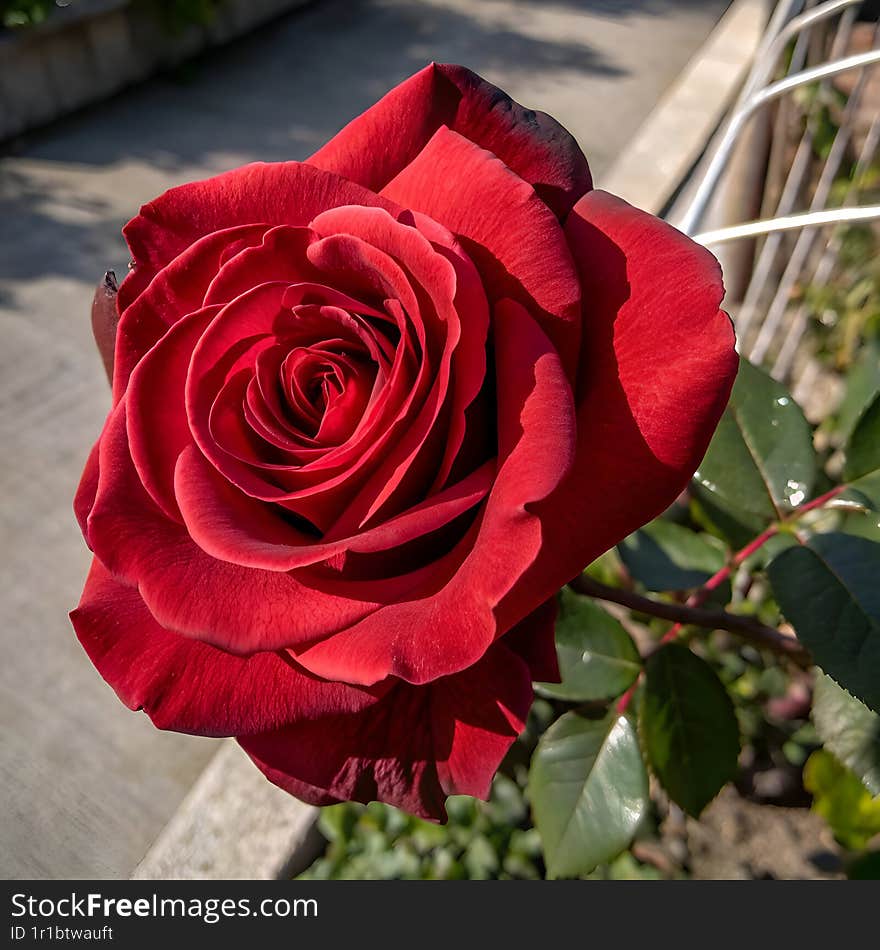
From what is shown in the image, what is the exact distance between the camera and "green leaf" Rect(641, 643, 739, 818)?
0.75 m

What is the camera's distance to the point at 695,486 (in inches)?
30.5

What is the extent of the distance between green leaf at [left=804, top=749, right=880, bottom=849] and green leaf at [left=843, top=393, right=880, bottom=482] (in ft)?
2.14

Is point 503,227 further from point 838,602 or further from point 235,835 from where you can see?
point 235,835

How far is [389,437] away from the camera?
14.6 inches

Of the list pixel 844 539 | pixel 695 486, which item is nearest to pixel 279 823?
pixel 695 486

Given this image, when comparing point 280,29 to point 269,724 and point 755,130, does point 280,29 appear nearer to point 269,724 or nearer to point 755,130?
point 755,130

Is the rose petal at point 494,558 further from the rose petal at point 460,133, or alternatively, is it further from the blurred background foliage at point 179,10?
the blurred background foliage at point 179,10

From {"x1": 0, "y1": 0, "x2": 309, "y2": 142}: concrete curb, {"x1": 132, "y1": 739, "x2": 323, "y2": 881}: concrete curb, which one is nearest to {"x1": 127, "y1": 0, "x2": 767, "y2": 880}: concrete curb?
{"x1": 132, "y1": 739, "x2": 323, "y2": 881}: concrete curb

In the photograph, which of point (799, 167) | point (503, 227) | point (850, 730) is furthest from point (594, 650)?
point (799, 167)

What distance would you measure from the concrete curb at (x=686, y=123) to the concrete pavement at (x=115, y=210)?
29 centimetres

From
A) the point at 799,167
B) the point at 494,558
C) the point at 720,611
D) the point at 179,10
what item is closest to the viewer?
the point at 494,558

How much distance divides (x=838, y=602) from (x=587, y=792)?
0.30 metres

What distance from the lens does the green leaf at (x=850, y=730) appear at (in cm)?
67

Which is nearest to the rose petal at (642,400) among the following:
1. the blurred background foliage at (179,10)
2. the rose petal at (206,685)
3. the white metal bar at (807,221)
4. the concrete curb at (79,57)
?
the rose petal at (206,685)
